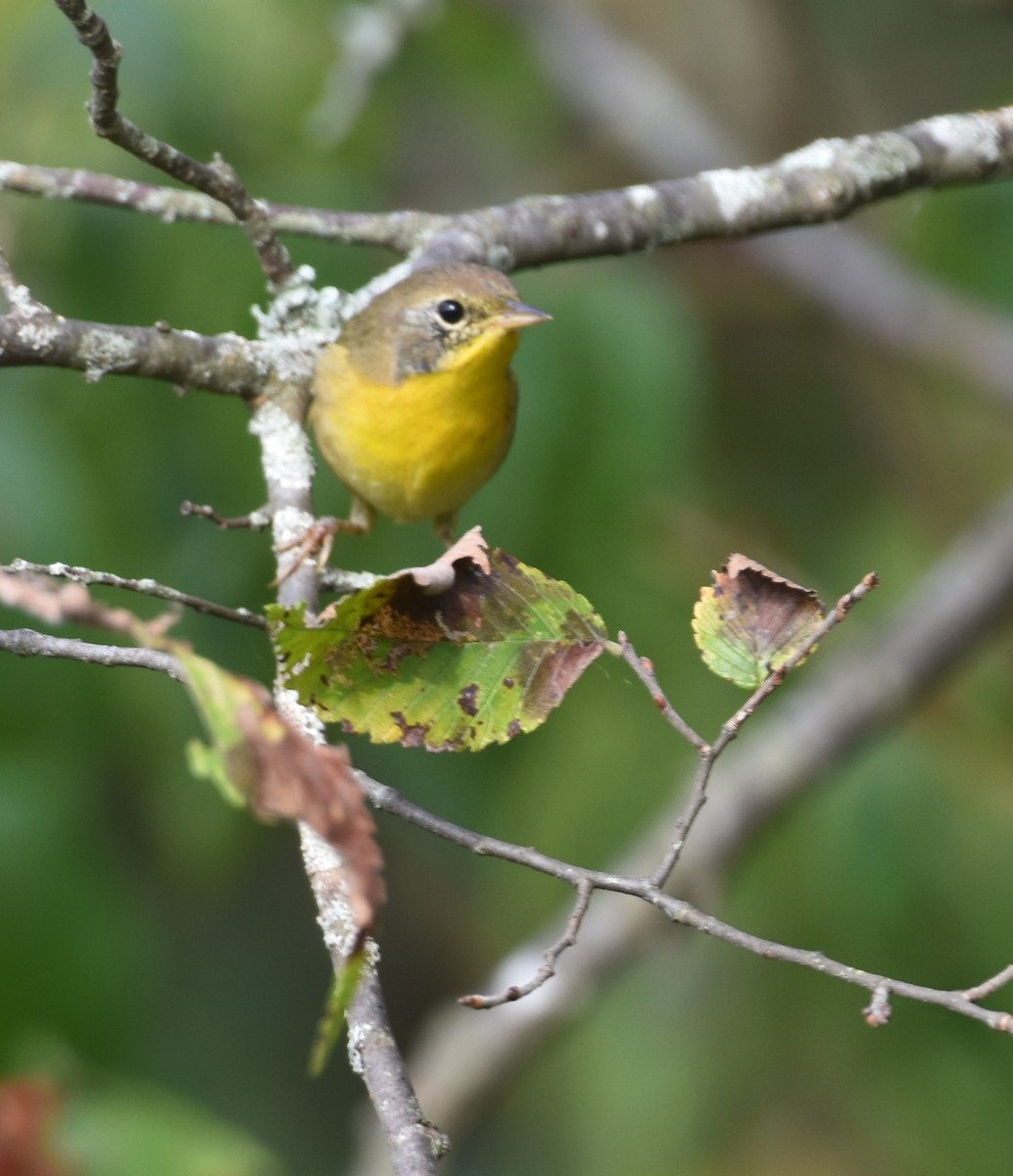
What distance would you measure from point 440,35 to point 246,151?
171cm

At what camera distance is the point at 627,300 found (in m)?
4.29

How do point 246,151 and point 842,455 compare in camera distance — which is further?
point 842,455

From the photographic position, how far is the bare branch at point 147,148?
→ 6.72 feet

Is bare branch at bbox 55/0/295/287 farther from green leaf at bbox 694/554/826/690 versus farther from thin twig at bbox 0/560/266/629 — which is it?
green leaf at bbox 694/554/826/690

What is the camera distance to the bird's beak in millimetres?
3272

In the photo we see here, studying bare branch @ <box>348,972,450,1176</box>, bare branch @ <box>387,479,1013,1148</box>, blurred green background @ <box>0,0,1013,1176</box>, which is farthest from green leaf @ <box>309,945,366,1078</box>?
bare branch @ <box>387,479,1013,1148</box>

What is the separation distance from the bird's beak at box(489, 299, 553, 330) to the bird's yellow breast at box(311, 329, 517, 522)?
0.06 meters

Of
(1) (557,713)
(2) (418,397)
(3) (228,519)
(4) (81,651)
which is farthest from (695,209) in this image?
(1) (557,713)

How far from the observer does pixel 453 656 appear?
1.95 meters

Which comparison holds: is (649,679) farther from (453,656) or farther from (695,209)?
(695,209)

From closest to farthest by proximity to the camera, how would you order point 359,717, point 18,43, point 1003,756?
point 359,717, point 18,43, point 1003,756

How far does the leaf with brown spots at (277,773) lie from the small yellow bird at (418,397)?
1.76 metres

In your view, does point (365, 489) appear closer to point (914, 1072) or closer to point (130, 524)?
point (130, 524)

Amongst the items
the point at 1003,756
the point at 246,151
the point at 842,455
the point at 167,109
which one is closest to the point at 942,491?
the point at 842,455
